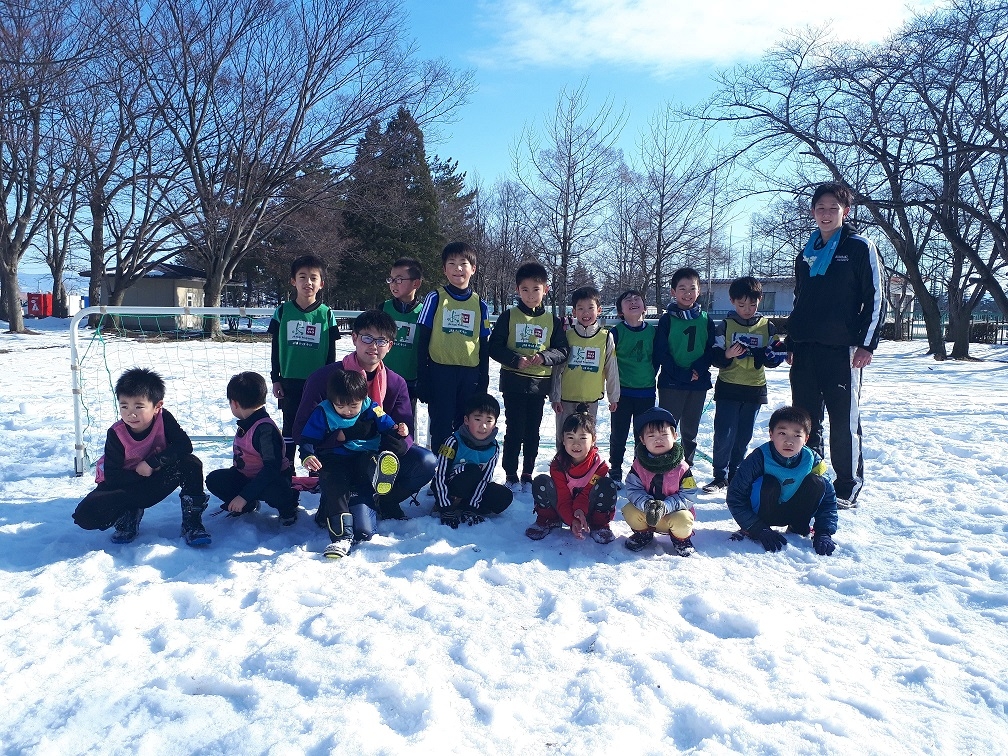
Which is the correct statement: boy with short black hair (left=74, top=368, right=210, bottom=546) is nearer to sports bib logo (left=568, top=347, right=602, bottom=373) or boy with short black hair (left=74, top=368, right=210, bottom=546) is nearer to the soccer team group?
the soccer team group

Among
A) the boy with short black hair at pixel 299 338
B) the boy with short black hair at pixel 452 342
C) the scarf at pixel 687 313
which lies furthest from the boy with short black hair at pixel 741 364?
the boy with short black hair at pixel 299 338

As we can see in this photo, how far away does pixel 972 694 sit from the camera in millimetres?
2365

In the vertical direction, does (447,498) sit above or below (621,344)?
below

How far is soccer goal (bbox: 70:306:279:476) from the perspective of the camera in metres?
5.03

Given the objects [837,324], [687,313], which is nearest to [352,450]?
[687,313]

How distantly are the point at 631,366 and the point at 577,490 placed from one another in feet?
4.26

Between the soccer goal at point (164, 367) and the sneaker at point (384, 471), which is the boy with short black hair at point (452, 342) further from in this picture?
the soccer goal at point (164, 367)

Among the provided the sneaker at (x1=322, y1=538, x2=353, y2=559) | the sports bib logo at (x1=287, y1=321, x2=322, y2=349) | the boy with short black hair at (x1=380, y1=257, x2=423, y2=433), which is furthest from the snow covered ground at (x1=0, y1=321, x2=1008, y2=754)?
the sports bib logo at (x1=287, y1=321, x2=322, y2=349)

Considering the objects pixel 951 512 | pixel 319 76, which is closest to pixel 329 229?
pixel 319 76

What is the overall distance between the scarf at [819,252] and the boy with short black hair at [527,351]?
1797 millimetres

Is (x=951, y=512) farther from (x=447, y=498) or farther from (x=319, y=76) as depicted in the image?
(x=319, y=76)

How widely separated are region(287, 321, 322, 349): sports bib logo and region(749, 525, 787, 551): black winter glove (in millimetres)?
3204

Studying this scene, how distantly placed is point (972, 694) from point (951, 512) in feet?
8.17

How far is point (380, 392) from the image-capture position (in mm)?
4234
